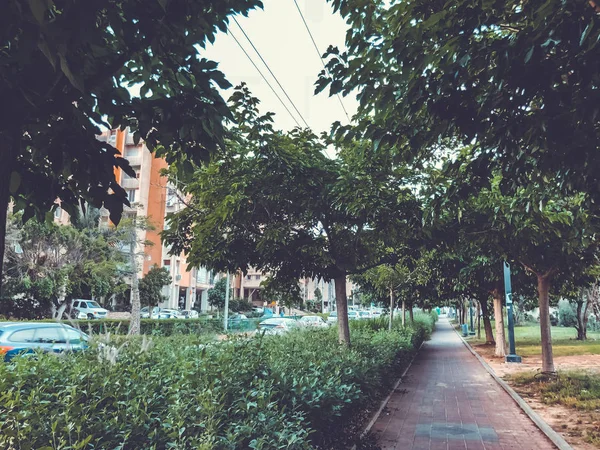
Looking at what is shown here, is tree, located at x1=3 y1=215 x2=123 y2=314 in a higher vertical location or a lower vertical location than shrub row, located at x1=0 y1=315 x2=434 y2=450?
higher

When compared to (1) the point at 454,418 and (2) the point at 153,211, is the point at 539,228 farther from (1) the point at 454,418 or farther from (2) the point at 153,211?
(2) the point at 153,211

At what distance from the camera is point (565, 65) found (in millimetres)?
3920

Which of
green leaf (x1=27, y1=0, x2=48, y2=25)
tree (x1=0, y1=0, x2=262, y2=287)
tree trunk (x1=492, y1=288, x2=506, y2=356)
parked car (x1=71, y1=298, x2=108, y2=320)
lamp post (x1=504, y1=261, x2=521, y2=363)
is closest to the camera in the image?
green leaf (x1=27, y1=0, x2=48, y2=25)

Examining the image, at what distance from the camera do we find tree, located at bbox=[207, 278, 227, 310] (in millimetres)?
56047

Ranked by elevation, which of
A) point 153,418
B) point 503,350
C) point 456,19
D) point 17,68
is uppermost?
point 456,19

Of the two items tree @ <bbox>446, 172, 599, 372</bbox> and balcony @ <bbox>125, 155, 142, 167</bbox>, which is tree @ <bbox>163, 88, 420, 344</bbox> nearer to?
tree @ <bbox>446, 172, 599, 372</bbox>

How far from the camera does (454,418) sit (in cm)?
818

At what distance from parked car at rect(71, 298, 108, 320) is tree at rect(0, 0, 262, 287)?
36.8 m

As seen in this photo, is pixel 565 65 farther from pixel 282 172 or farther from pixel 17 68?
pixel 282 172

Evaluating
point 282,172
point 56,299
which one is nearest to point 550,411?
point 282,172

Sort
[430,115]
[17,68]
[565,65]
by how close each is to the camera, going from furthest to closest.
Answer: [430,115]
[565,65]
[17,68]

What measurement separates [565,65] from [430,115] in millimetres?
1152

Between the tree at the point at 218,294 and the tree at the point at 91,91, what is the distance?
53.9 meters

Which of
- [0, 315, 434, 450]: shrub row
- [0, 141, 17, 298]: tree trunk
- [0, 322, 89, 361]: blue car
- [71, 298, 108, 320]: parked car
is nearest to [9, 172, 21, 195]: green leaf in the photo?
[0, 141, 17, 298]: tree trunk
